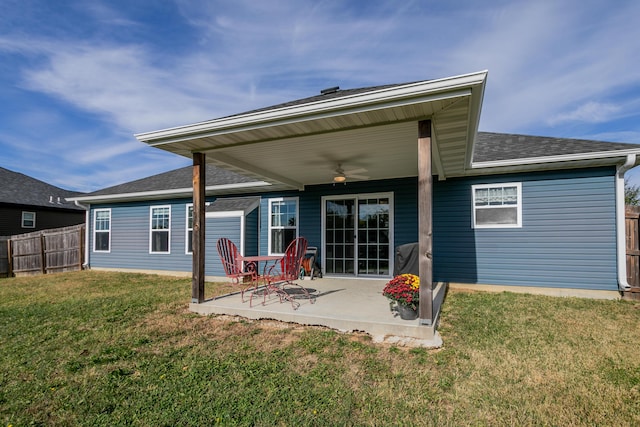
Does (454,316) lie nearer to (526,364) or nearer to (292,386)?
(526,364)

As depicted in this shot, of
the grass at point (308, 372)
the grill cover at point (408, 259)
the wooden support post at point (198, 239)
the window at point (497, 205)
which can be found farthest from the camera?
the window at point (497, 205)

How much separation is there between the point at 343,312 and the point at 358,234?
353 cm

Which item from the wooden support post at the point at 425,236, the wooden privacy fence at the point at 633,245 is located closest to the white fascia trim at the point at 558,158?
the wooden privacy fence at the point at 633,245

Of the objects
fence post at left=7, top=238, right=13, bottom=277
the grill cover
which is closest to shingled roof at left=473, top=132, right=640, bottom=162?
the grill cover

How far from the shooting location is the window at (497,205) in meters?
6.25

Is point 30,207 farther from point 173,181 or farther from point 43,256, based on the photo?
point 173,181

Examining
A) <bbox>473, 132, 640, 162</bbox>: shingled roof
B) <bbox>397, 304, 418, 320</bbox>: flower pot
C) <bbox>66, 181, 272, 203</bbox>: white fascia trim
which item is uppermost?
<bbox>473, 132, 640, 162</bbox>: shingled roof

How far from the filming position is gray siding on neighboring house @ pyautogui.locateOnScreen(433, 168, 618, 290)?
5660 mm

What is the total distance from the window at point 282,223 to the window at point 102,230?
5593mm

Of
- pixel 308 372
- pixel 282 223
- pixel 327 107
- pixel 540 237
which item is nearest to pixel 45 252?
pixel 282 223

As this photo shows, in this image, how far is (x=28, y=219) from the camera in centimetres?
1425

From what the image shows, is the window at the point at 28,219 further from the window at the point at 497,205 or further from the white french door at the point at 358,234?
the window at the point at 497,205

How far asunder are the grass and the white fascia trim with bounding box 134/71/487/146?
2.37 metres

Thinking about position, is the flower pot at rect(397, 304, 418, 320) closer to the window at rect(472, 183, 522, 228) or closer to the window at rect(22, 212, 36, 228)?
the window at rect(472, 183, 522, 228)
